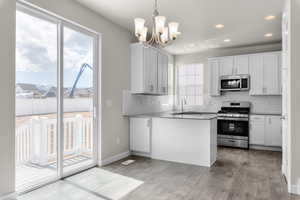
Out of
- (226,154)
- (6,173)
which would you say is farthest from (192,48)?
(6,173)

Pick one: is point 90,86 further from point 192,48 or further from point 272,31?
point 272,31

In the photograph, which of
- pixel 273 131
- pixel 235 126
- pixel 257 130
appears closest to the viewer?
pixel 273 131

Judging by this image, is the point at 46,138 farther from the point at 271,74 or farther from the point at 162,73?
the point at 271,74

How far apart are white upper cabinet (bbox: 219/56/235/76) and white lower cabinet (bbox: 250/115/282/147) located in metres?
1.38

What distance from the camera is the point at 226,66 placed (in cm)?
566

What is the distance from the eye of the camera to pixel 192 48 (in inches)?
234

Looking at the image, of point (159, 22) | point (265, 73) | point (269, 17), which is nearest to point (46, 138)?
point (159, 22)

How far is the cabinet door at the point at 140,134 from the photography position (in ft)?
14.1

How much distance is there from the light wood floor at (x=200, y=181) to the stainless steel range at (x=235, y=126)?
1009mm

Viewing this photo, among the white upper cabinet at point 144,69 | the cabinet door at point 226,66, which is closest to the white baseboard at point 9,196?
the white upper cabinet at point 144,69

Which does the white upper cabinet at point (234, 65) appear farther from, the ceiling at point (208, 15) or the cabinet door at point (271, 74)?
the ceiling at point (208, 15)

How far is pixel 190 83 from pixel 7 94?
522 cm
